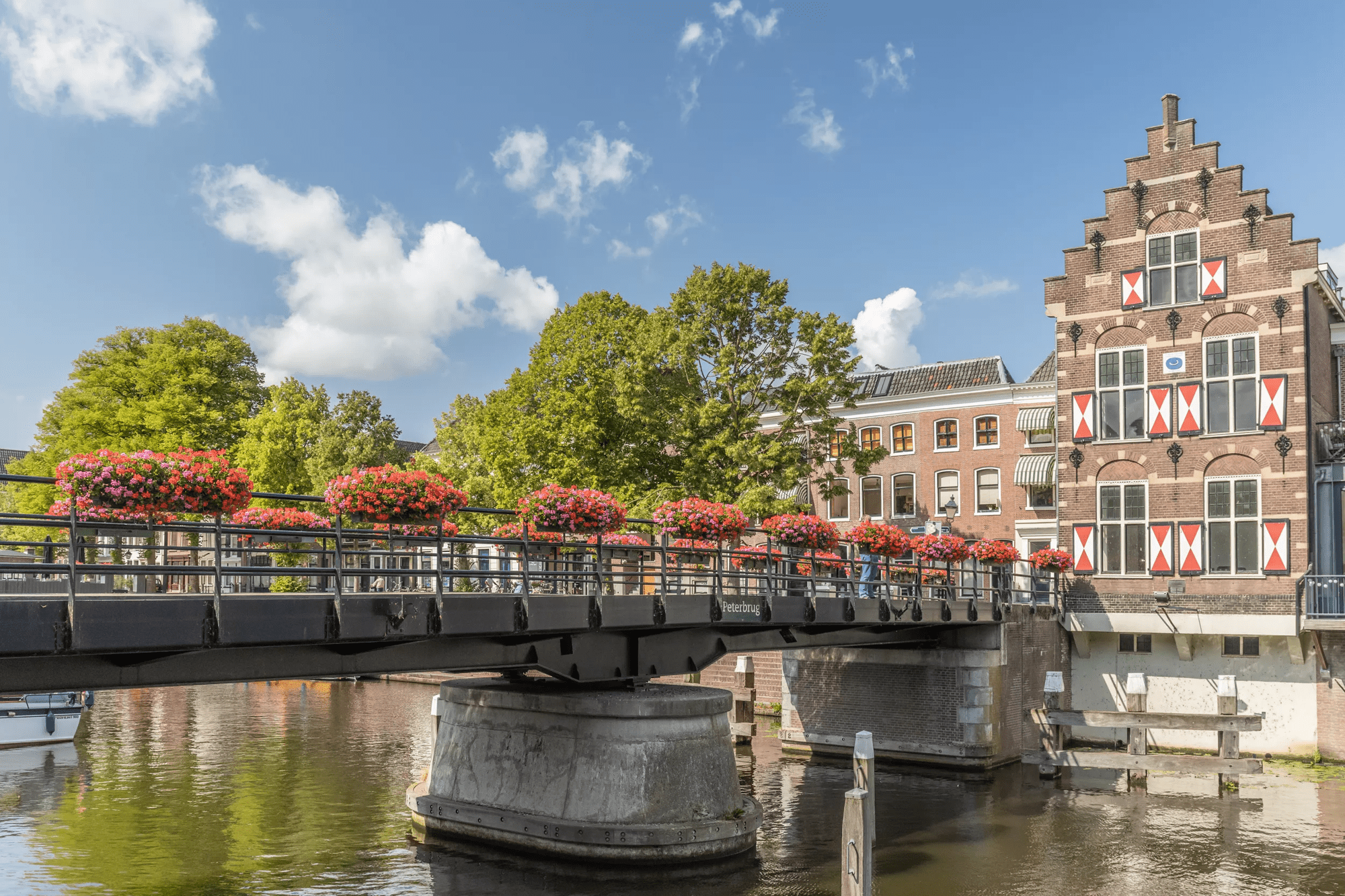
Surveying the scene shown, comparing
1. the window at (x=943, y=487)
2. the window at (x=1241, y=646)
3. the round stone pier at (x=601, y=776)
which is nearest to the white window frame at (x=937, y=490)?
the window at (x=943, y=487)

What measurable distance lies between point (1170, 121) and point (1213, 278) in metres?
4.24

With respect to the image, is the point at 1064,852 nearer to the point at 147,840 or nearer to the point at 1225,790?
the point at 1225,790

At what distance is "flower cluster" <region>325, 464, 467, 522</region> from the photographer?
43.5 feet

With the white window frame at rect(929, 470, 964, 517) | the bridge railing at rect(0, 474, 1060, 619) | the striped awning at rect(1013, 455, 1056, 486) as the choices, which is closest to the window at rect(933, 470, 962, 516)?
the white window frame at rect(929, 470, 964, 517)

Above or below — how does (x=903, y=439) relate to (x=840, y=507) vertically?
above

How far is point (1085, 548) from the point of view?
29.8 meters

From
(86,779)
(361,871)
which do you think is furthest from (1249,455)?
(86,779)

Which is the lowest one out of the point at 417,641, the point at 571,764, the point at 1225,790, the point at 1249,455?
the point at 1225,790

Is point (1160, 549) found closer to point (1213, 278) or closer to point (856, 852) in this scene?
point (1213, 278)

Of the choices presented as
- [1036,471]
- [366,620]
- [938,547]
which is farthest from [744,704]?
[366,620]

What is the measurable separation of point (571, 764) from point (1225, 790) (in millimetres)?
14222

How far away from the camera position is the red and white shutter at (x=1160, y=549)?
→ 1119 inches

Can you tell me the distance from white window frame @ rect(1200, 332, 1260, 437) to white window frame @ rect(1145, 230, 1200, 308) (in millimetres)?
1154

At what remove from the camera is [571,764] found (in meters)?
17.1
